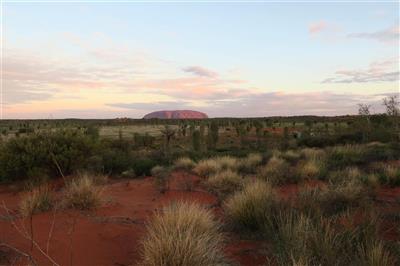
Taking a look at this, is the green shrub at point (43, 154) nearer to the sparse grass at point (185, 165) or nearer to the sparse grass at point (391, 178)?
the sparse grass at point (185, 165)

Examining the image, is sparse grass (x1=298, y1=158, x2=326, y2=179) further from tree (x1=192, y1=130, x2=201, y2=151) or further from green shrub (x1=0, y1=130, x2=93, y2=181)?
tree (x1=192, y1=130, x2=201, y2=151)

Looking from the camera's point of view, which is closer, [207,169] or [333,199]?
[333,199]

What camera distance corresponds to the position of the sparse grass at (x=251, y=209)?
7.01 m

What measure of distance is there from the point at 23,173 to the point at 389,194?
36.6 feet

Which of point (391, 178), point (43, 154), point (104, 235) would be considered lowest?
point (104, 235)

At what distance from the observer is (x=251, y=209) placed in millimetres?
7195

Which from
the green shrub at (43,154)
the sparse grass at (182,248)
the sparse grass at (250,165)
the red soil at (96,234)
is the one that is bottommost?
the red soil at (96,234)

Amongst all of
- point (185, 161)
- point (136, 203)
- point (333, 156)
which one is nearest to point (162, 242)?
point (136, 203)

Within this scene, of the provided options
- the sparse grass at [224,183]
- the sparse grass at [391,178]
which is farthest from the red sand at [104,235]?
the sparse grass at [391,178]

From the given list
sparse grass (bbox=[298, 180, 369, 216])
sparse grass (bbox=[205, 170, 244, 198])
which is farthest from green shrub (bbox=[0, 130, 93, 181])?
sparse grass (bbox=[298, 180, 369, 216])

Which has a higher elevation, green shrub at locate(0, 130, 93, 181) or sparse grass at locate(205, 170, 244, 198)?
green shrub at locate(0, 130, 93, 181)

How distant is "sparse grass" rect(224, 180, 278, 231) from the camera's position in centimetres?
701

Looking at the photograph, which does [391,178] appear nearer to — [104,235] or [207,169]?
[207,169]

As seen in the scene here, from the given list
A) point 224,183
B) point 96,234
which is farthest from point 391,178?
point 96,234
